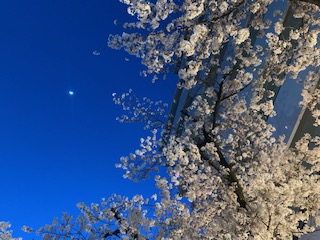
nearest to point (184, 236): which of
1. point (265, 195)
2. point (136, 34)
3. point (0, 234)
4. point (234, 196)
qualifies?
point (234, 196)

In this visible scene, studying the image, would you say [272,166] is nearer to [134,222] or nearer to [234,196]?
[234,196]

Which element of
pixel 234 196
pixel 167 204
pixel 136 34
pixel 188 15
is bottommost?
pixel 234 196

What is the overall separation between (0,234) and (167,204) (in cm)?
703

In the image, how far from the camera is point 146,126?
15.0 metres

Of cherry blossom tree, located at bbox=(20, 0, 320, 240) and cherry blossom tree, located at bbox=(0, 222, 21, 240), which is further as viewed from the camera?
cherry blossom tree, located at bbox=(0, 222, 21, 240)

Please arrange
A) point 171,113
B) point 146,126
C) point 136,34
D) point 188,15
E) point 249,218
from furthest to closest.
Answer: point 171,113 < point 146,126 < point 249,218 < point 136,34 < point 188,15

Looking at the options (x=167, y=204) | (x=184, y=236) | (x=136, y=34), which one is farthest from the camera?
(x=167, y=204)

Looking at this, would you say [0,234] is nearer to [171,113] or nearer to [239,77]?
[239,77]

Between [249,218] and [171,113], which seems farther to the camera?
[171,113]

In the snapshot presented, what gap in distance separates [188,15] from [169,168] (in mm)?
6861

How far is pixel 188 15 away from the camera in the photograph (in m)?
5.71

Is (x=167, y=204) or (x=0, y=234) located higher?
(x=0, y=234)

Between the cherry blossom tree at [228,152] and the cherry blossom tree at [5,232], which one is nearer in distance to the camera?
the cherry blossom tree at [228,152]

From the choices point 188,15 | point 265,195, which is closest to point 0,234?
point 265,195
